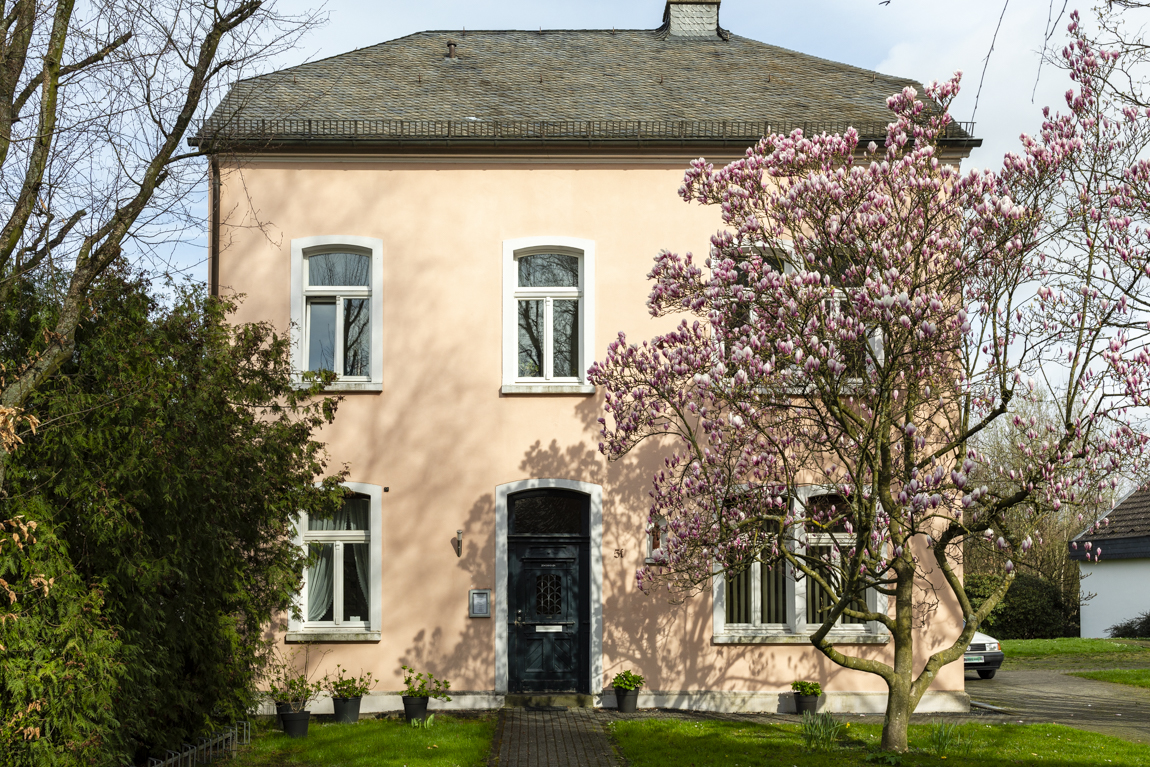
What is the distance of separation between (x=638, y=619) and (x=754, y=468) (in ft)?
13.6

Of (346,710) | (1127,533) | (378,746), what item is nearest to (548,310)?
(346,710)

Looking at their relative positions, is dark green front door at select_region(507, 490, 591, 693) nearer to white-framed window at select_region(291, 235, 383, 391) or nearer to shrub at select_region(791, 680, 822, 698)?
shrub at select_region(791, 680, 822, 698)

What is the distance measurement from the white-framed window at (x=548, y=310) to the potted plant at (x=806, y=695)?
479 cm

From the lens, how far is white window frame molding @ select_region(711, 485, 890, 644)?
13367 mm

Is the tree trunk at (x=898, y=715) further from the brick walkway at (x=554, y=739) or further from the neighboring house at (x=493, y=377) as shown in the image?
the neighboring house at (x=493, y=377)

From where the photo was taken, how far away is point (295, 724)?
38.2 ft

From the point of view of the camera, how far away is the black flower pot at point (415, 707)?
1220cm

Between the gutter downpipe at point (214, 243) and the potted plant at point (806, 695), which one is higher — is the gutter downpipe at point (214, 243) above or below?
above

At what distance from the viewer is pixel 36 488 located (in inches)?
300

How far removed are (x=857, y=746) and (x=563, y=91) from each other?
9.83 meters

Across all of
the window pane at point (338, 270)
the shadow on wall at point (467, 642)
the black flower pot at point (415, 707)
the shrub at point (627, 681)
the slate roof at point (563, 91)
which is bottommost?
the black flower pot at point (415, 707)

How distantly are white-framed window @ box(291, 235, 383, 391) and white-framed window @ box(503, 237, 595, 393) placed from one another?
5.79 ft

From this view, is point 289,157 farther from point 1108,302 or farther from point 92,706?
point 1108,302

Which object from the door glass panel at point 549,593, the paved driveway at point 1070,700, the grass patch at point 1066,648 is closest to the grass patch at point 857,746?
the paved driveway at point 1070,700
